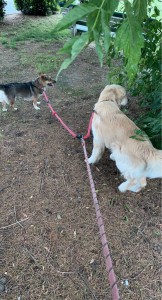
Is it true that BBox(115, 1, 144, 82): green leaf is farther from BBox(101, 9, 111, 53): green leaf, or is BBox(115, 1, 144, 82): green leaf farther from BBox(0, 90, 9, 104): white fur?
BBox(0, 90, 9, 104): white fur

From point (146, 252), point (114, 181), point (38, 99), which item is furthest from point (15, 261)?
point (38, 99)

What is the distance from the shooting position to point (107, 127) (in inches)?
135

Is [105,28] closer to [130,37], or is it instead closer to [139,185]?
[130,37]

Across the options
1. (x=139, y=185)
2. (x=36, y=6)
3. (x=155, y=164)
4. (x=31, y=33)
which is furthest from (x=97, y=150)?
(x=36, y=6)

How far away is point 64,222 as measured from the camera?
322 cm

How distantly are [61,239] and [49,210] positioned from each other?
44cm

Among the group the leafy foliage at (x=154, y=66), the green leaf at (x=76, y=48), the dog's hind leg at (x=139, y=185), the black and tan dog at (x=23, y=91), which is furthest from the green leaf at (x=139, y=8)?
the black and tan dog at (x=23, y=91)

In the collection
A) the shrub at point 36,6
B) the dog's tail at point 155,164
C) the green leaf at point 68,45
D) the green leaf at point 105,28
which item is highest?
the green leaf at point 105,28

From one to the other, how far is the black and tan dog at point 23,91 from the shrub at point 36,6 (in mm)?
7740

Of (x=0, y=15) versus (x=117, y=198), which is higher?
(x=0, y=15)

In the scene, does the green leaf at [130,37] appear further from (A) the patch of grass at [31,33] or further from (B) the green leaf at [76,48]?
(A) the patch of grass at [31,33]

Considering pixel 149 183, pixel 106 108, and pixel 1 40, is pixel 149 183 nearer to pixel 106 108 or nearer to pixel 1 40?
pixel 106 108

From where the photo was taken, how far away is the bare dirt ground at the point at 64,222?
2664 mm

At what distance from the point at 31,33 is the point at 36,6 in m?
2.71
